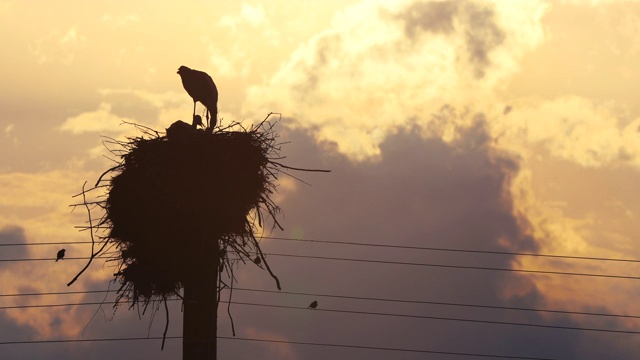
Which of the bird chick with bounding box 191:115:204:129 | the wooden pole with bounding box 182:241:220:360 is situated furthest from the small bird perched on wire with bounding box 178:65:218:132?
the wooden pole with bounding box 182:241:220:360

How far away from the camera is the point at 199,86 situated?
15.5m

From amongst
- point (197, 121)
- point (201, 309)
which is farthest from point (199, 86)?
point (201, 309)

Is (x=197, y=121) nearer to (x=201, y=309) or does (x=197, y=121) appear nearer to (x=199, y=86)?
(x=199, y=86)

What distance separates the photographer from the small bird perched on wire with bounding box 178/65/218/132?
15336 mm

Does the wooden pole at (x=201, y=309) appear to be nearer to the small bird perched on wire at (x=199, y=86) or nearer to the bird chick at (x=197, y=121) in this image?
the bird chick at (x=197, y=121)

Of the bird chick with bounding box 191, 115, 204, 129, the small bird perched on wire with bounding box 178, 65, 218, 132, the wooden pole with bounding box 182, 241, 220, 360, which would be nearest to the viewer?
the wooden pole with bounding box 182, 241, 220, 360

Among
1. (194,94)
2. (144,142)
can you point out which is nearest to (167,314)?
(144,142)

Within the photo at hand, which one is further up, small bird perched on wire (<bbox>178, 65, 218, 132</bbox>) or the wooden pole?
small bird perched on wire (<bbox>178, 65, 218, 132</bbox>)

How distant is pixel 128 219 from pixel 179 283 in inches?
42.3

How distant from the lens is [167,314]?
1178 cm

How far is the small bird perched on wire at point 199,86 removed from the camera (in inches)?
604

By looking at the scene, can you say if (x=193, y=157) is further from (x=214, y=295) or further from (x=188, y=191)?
(x=214, y=295)

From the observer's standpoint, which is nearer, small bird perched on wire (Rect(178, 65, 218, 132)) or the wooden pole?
the wooden pole

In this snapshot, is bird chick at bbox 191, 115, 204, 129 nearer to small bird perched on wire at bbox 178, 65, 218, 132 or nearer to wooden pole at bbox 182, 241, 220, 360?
small bird perched on wire at bbox 178, 65, 218, 132
